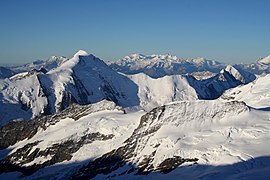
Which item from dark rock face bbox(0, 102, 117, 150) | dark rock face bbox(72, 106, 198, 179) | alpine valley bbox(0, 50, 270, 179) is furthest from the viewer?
dark rock face bbox(0, 102, 117, 150)

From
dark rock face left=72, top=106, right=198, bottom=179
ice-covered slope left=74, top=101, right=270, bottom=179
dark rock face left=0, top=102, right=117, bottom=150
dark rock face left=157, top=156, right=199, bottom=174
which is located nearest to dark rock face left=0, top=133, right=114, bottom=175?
dark rock face left=72, top=106, right=198, bottom=179

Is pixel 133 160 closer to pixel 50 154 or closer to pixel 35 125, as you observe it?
pixel 50 154

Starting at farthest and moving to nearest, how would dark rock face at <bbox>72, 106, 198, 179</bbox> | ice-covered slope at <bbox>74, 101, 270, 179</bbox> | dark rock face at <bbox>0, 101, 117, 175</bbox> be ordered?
dark rock face at <bbox>0, 101, 117, 175</bbox>, dark rock face at <bbox>72, 106, 198, 179</bbox>, ice-covered slope at <bbox>74, 101, 270, 179</bbox>

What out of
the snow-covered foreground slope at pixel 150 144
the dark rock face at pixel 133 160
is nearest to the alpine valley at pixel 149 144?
the snow-covered foreground slope at pixel 150 144

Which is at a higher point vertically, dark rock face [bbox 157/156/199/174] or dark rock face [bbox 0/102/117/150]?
dark rock face [bbox 157/156/199/174]

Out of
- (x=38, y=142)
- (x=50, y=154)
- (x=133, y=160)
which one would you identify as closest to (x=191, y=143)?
(x=133, y=160)

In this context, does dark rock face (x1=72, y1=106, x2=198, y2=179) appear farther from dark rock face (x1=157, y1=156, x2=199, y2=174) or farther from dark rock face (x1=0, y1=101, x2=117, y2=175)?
dark rock face (x1=0, y1=101, x2=117, y2=175)

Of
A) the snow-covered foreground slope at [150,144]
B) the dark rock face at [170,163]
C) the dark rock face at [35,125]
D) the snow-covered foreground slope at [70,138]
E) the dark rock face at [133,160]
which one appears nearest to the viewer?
the snow-covered foreground slope at [150,144]

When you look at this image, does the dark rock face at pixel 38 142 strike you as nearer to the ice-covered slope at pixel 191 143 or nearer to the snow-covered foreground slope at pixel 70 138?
the snow-covered foreground slope at pixel 70 138
